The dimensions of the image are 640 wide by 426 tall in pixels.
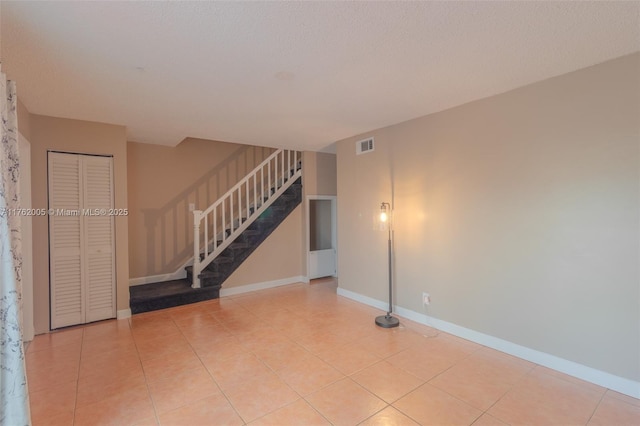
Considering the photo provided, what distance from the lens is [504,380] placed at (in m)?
2.54

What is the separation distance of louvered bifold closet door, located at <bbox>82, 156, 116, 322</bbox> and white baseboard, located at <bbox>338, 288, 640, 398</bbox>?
4.03 m

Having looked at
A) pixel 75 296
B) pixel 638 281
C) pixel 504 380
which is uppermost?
pixel 638 281

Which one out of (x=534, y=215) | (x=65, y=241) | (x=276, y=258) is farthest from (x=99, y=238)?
(x=534, y=215)

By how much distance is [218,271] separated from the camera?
16.6 feet

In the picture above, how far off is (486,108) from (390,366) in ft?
9.42

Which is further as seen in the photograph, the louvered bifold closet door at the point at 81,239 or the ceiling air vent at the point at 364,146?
the ceiling air vent at the point at 364,146

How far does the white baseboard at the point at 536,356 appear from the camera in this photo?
2.37 meters

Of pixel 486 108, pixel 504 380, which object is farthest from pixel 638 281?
pixel 486 108

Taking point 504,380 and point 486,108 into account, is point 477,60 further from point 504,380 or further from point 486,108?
point 504,380

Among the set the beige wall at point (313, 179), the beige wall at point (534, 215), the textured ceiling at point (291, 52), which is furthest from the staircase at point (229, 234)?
the beige wall at point (534, 215)

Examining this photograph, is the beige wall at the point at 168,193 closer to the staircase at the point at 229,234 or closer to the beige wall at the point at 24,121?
the staircase at the point at 229,234

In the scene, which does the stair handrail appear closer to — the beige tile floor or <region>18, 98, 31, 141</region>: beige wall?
the beige tile floor

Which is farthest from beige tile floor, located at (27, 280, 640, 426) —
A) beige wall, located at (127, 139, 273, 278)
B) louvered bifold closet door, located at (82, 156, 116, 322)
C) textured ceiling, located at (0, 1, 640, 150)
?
textured ceiling, located at (0, 1, 640, 150)

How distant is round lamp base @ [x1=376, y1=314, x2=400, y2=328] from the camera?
3.70 metres
